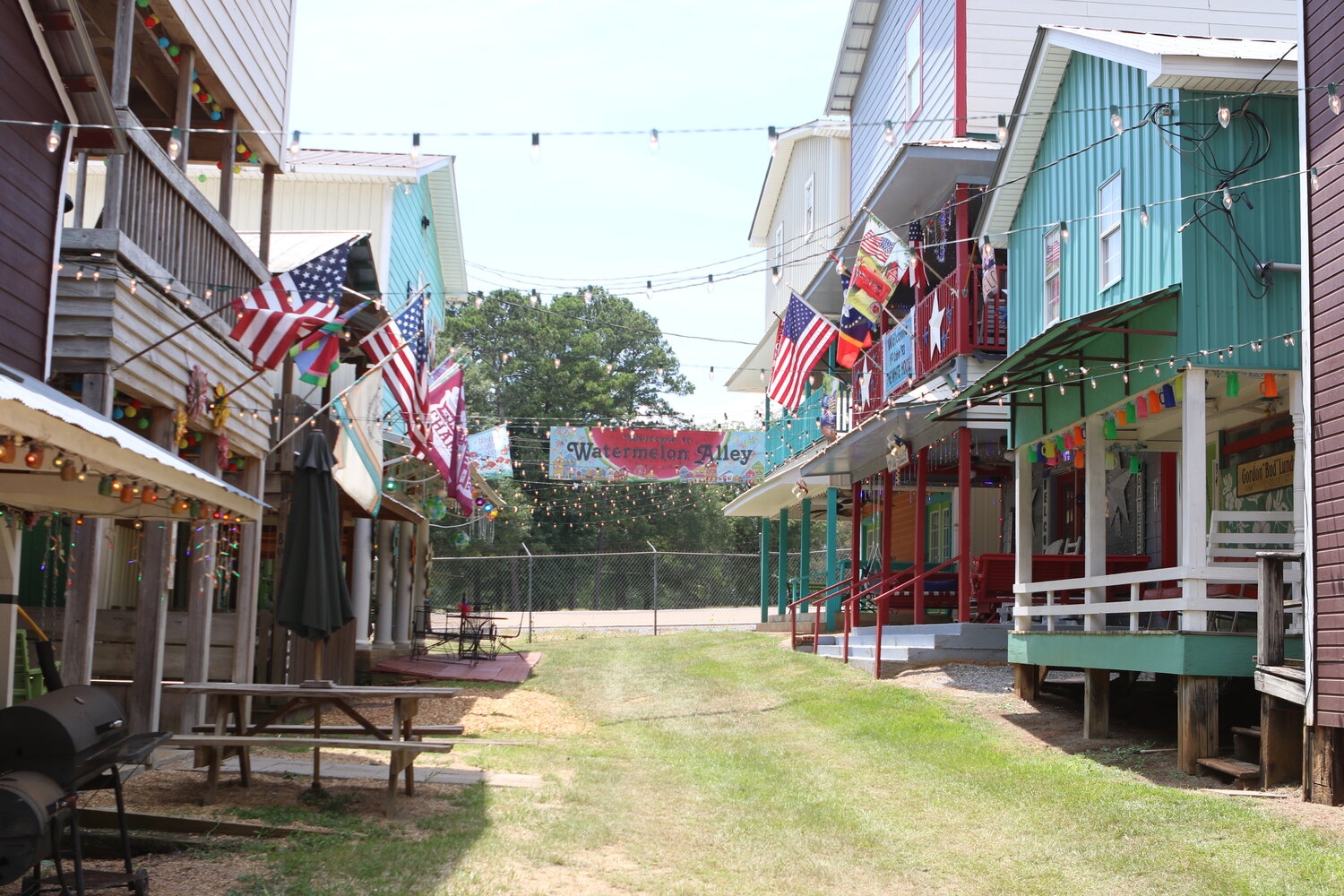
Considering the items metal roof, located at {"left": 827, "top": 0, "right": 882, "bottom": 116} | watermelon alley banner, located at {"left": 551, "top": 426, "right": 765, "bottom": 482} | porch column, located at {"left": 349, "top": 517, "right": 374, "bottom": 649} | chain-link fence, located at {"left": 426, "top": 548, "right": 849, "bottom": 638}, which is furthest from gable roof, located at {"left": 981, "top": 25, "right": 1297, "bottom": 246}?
chain-link fence, located at {"left": 426, "top": 548, "right": 849, "bottom": 638}

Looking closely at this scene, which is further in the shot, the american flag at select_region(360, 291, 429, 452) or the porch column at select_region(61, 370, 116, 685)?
the american flag at select_region(360, 291, 429, 452)

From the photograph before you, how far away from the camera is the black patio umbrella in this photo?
9.60 metres

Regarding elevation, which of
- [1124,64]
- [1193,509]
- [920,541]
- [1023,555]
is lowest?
[1023,555]

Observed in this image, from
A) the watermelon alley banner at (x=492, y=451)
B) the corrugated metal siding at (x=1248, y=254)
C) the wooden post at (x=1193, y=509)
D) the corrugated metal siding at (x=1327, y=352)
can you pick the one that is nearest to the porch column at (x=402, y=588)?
the watermelon alley banner at (x=492, y=451)

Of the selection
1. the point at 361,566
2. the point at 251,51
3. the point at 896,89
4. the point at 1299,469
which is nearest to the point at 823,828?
the point at 1299,469

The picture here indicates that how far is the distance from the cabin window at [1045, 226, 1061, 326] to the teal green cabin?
52 cm

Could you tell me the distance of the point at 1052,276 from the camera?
14.0 meters

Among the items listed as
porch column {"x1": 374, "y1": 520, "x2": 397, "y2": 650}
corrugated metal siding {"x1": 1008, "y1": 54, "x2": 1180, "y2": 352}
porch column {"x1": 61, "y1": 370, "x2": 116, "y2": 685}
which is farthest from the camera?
porch column {"x1": 374, "y1": 520, "x2": 397, "y2": 650}

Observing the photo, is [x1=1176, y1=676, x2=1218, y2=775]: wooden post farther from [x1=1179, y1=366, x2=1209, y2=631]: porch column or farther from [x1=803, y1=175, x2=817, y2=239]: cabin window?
[x1=803, y1=175, x2=817, y2=239]: cabin window

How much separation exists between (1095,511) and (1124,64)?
14.4 ft

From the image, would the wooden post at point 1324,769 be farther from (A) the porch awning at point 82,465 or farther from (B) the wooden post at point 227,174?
(B) the wooden post at point 227,174

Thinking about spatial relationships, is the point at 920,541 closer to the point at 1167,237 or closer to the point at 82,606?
the point at 1167,237

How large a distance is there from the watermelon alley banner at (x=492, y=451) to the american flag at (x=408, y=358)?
11873 millimetres

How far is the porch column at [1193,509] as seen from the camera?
33.2 feet
